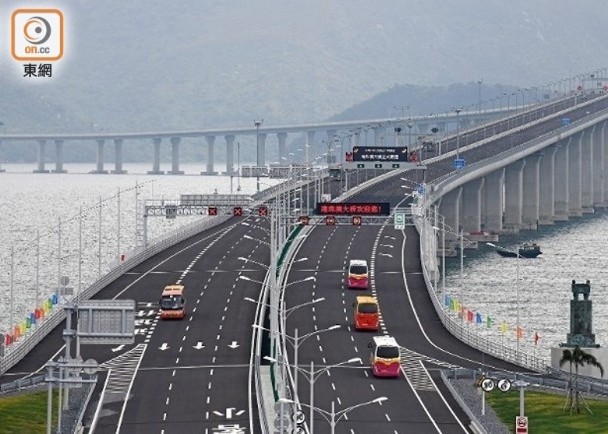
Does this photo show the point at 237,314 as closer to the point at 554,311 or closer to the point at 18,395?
the point at 18,395

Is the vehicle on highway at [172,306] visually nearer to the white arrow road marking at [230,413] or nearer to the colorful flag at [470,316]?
the colorful flag at [470,316]

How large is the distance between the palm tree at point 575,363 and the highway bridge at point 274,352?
626 cm

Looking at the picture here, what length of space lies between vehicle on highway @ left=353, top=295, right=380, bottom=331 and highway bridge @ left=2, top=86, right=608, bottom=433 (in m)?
1.06

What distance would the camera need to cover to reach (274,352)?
104 metres

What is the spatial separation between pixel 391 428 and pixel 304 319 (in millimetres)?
37078

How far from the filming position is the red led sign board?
524ft

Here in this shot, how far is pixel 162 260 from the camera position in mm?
160250

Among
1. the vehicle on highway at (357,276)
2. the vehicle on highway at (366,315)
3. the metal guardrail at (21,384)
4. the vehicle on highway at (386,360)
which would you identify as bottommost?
the metal guardrail at (21,384)

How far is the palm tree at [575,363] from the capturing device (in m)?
94.9

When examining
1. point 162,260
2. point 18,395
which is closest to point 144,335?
point 18,395

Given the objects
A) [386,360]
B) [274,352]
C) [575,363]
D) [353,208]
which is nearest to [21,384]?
[274,352]

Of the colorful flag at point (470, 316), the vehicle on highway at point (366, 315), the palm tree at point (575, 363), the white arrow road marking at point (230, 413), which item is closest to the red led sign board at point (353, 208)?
the colorful flag at point (470, 316)

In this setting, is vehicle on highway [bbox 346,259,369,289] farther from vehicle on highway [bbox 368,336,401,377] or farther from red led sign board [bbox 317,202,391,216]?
vehicle on highway [bbox 368,336,401,377]

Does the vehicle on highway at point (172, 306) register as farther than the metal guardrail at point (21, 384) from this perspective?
Yes
